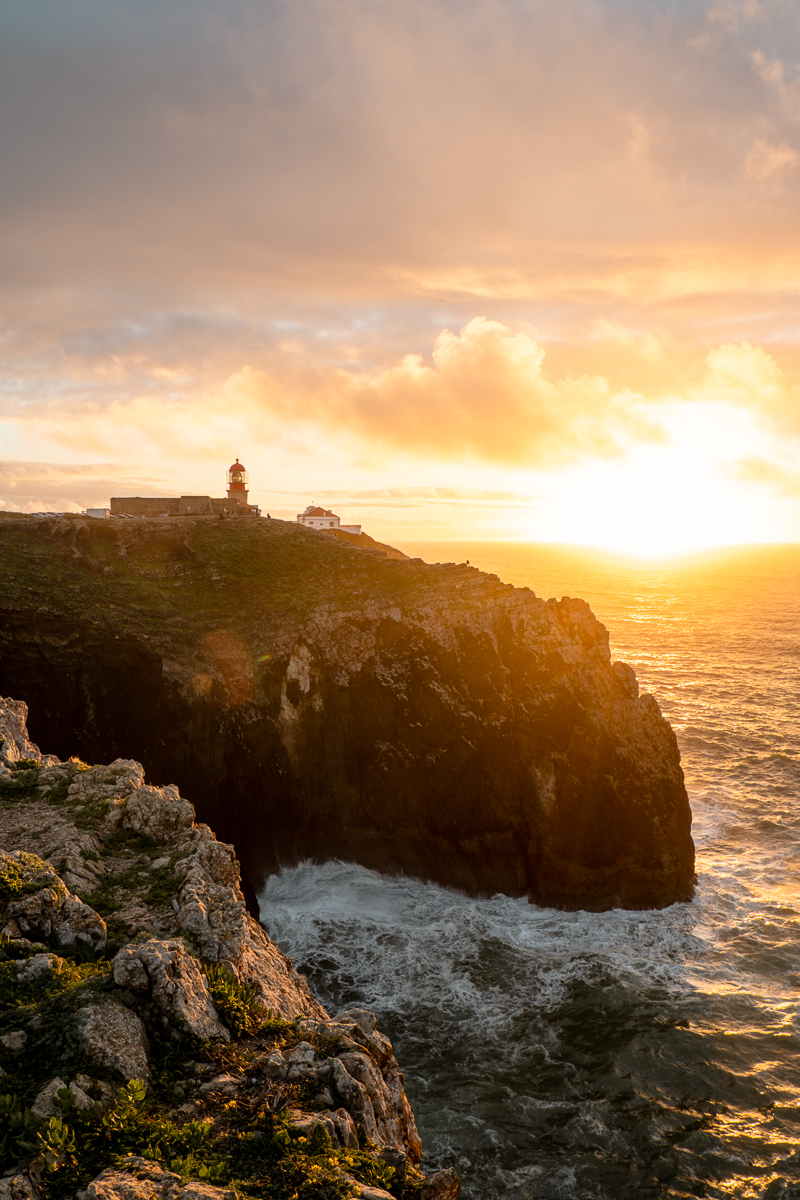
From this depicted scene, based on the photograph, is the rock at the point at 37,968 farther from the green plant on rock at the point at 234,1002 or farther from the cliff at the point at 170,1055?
the green plant on rock at the point at 234,1002

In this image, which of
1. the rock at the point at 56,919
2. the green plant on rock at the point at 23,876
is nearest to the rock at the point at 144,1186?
the rock at the point at 56,919

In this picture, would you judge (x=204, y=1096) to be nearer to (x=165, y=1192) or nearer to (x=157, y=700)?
(x=165, y=1192)

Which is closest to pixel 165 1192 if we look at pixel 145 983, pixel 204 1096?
pixel 204 1096

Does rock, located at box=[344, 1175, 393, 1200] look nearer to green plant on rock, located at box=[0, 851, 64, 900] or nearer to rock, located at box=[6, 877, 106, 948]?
rock, located at box=[6, 877, 106, 948]

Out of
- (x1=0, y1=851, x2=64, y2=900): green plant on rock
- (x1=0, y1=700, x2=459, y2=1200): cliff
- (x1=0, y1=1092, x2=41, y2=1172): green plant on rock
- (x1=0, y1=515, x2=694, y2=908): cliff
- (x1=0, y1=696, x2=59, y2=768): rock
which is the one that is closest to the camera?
(x1=0, y1=1092, x2=41, y2=1172): green plant on rock

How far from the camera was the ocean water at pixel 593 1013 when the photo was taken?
22719 mm

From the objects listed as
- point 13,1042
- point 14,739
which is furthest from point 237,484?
point 13,1042

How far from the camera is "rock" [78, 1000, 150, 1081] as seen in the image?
38.0 ft

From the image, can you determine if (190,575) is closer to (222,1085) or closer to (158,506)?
(158,506)

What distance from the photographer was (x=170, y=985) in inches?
515

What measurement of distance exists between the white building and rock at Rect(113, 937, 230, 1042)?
91.0 m

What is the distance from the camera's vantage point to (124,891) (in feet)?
59.1

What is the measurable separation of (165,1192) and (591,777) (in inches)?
1318

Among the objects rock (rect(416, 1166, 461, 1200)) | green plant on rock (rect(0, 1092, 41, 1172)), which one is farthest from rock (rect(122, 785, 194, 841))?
rock (rect(416, 1166, 461, 1200))
